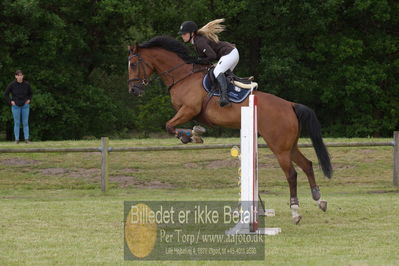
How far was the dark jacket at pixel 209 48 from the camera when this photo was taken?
32.1ft

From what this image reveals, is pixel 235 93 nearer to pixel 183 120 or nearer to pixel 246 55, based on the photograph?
pixel 183 120

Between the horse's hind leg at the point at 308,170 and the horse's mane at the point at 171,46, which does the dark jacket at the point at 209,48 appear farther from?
the horse's hind leg at the point at 308,170


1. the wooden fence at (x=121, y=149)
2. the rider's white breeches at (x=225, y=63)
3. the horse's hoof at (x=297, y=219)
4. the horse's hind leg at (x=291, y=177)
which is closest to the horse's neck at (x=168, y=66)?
the rider's white breeches at (x=225, y=63)

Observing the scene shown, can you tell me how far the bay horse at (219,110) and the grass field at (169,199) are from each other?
0.79 metres

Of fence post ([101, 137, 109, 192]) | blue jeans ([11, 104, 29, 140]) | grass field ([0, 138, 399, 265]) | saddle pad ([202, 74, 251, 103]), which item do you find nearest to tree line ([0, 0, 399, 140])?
blue jeans ([11, 104, 29, 140])

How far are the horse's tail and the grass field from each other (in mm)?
764

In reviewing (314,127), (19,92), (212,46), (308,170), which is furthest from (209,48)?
(19,92)

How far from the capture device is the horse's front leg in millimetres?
9789

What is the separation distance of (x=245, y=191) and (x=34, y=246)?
229 cm

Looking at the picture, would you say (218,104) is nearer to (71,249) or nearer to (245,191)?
(245,191)

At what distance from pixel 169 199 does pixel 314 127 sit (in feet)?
13.9

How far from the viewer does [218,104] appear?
968cm

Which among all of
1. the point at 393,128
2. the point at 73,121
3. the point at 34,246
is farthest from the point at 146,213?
the point at 393,128

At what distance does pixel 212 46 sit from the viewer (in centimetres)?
997
